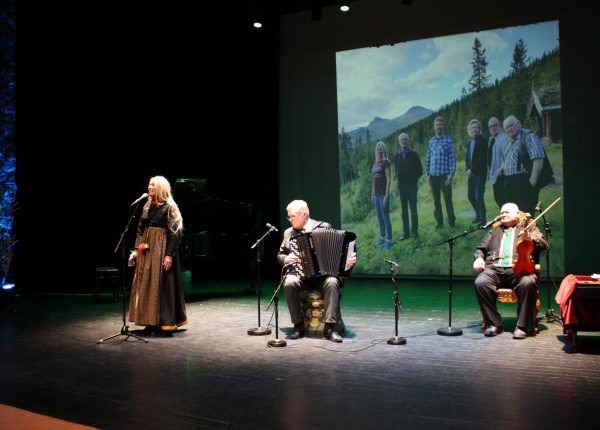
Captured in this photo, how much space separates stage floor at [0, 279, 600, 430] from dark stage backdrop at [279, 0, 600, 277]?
343cm

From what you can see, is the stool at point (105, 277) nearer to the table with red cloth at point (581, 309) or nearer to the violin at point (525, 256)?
the violin at point (525, 256)

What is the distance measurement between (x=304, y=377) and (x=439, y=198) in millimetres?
6013

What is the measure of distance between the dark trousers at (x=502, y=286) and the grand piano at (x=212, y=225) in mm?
3653

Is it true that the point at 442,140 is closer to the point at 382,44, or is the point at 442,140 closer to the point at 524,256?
the point at 382,44

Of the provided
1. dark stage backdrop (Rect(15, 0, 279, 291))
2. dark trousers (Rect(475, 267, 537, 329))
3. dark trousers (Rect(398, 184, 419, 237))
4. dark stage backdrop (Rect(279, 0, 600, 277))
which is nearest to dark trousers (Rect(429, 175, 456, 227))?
dark trousers (Rect(398, 184, 419, 237))

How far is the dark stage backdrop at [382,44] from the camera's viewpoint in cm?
830

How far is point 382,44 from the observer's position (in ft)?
31.9

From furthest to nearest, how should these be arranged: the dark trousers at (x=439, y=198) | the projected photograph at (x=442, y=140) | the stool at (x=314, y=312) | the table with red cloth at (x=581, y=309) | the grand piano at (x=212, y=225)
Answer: the dark trousers at (x=439, y=198) < the projected photograph at (x=442, y=140) < the grand piano at (x=212, y=225) < the stool at (x=314, y=312) < the table with red cloth at (x=581, y=309)

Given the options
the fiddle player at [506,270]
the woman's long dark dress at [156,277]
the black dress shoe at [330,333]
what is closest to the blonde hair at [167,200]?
the woman's long dark dress at [156,277]

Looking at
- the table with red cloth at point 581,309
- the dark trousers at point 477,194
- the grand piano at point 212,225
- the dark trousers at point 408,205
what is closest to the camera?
the table with red cloth at point 581,309

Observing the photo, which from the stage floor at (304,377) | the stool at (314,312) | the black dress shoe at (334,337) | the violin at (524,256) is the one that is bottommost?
the stage floor at (304,377)

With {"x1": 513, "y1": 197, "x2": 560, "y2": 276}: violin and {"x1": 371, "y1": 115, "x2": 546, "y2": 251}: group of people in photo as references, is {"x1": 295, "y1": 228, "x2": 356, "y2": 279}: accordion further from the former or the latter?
{"x1": 371, "y1": 115, "x2": 546, "y2": 251}: group of people in photo

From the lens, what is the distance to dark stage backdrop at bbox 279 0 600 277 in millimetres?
8297

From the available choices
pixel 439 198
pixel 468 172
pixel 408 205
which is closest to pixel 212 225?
pixel 408 205
